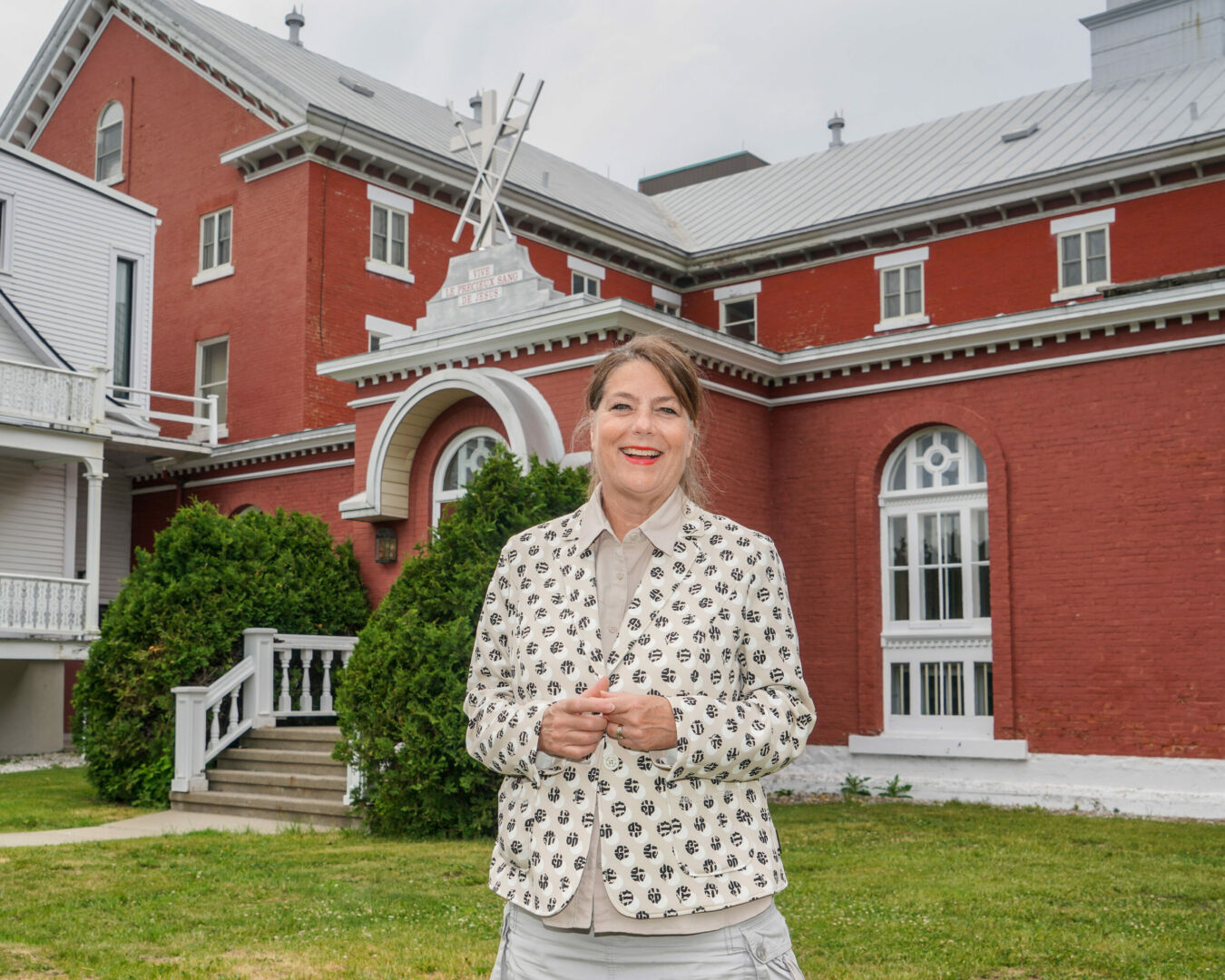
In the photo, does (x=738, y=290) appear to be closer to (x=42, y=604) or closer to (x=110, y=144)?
(x=110, y=144)

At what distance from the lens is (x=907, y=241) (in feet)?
77.0

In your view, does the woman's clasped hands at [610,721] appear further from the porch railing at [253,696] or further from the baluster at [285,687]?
the baluster at [285,687]

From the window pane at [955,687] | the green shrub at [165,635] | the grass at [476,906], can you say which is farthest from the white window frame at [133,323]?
the window pane at [955,687]

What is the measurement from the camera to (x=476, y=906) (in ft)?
25.0

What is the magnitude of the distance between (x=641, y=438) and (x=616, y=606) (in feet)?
1.27

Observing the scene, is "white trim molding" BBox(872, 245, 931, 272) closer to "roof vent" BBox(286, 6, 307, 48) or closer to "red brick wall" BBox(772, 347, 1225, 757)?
"red brick wall" BBox(772, 347, 1225, 757)

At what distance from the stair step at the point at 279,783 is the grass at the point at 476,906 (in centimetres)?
148

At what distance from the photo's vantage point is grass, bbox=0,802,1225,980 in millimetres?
6352

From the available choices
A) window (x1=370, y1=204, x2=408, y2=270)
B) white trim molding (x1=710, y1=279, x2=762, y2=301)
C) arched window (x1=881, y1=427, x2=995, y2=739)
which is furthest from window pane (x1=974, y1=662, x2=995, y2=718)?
window (x1=370, y1=204, x2=408, y2=270)

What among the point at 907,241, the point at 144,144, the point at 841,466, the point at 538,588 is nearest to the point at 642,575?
the point at 538,588

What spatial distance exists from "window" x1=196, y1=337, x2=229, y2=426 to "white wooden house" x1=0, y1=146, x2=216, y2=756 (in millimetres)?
474

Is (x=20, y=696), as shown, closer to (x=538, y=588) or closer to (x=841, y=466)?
(x=841, y=466)

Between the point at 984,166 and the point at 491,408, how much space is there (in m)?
13.0

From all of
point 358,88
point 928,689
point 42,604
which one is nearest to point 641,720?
point 928,689
